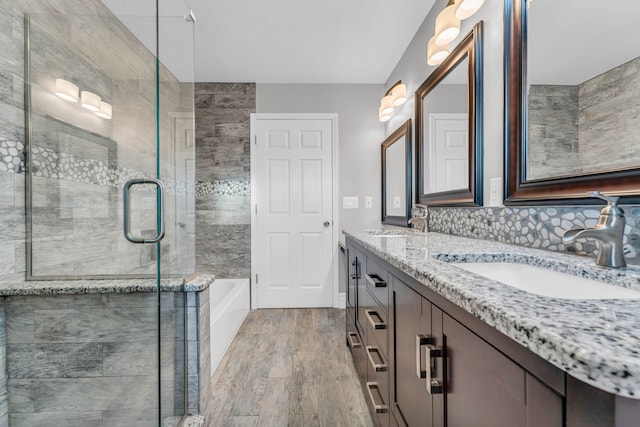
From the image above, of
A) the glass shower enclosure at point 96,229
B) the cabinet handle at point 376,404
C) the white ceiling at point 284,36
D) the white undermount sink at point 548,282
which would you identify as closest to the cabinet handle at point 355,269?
the cabinet handle at point 376,404

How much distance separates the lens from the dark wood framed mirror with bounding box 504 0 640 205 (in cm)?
80

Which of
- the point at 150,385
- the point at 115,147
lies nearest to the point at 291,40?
the point at 115,147

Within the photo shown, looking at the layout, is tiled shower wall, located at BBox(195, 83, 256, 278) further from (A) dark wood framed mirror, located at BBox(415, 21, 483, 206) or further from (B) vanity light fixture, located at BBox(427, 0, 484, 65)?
(B) vanity light fixture, located at BBox(427, 0, 484, 65)

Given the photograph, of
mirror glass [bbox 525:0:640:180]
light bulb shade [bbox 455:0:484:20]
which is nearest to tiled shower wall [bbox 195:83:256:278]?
light bulb shade [bbox 455:0:484:20]

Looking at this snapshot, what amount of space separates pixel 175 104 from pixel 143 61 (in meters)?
0.21

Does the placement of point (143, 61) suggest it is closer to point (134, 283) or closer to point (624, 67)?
point (134, 283)

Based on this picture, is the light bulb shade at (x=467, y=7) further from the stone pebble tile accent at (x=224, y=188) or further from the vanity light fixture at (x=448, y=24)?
the stone pebble tile accent at (x=224, y=188)

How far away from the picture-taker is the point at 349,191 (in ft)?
10.6

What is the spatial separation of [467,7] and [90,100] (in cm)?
172

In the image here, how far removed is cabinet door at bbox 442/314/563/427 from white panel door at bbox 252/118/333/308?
254cm

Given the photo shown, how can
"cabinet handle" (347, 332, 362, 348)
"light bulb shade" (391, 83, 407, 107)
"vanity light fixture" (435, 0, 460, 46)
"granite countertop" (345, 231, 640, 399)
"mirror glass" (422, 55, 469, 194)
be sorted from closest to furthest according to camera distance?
1. "granite countertop" (345, 231, 640, 399)
2. "vanity light fixture" (435, 0, 460, 46)
3. "mirror glass" (422, 55, 469, 194)
4. "cabinet handle" (347, 332, 362, 348)
5. "light bulb shade" (391, 83, 407, 107)

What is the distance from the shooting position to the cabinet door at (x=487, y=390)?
420 mm

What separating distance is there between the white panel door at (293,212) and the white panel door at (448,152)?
135 centimetres

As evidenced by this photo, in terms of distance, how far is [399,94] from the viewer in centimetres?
248
